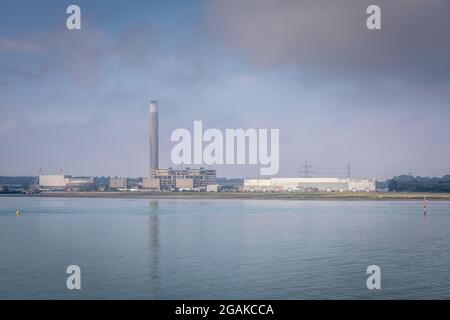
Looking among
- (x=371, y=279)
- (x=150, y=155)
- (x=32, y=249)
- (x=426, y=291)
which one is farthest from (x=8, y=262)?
(x=150, y=155)

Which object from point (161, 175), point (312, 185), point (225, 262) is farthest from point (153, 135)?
point (225, 262)

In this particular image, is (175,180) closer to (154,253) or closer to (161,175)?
(161,175)

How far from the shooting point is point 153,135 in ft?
604

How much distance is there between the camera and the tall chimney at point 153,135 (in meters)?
184

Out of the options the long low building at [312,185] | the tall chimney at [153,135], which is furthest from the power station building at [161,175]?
the long low building at [312,185]

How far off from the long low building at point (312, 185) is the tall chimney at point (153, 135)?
3550cm

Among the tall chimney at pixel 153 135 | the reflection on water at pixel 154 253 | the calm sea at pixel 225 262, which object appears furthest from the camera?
the tall chimney at pixel 153 135

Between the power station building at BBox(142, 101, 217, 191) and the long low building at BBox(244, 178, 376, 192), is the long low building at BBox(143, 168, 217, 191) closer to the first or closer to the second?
the power station building at BBox(142, 101, 217, 191)

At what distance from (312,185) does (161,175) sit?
55226 mm

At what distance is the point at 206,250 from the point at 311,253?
259 inches

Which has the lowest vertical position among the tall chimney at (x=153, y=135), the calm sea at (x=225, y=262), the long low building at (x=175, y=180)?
the calm sea at (x=225, y=262)

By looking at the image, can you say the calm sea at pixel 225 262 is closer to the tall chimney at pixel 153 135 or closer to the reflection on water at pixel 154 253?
the reflection on water at pixel 154 253

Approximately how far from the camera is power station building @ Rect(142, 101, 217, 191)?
607ft
